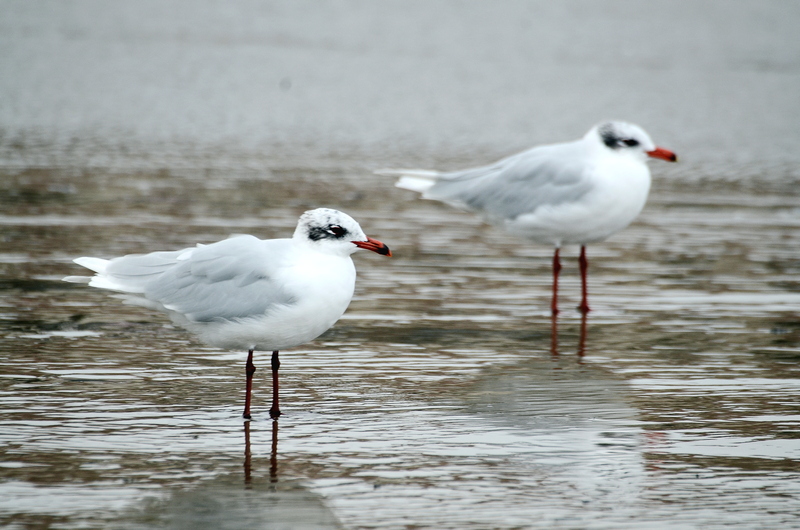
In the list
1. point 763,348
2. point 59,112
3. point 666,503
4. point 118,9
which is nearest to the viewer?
point 666,503

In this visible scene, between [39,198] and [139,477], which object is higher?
[39,198]

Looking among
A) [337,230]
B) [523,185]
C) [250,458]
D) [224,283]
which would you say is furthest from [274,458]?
[523,185]

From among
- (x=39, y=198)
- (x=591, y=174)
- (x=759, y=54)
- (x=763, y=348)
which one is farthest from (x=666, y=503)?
(x=759, y=54)

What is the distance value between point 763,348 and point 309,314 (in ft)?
10.1

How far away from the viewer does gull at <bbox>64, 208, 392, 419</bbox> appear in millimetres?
5461

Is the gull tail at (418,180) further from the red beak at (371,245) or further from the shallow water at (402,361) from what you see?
the red beak at (371,245)

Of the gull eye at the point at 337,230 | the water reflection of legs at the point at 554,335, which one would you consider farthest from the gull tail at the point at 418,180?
the gull eye at the point at 337,230

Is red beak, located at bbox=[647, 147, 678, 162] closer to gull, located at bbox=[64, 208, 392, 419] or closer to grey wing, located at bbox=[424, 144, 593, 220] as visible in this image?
grey wing, located at bbox=[424, 144, 593, 220]

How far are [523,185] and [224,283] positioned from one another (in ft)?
12.1

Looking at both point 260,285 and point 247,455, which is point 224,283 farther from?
point 247,455

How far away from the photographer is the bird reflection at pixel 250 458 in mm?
4719

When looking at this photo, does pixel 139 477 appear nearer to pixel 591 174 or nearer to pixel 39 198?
pixel 591 174

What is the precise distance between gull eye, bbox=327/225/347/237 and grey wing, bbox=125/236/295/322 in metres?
0.27

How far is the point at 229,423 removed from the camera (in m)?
5.45
